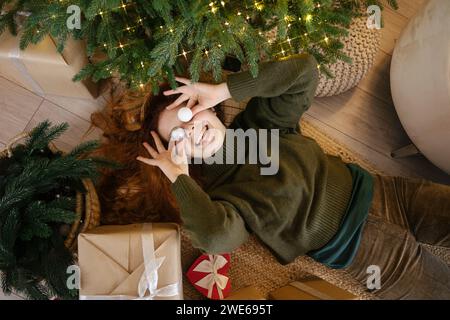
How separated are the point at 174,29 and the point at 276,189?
0.53 m

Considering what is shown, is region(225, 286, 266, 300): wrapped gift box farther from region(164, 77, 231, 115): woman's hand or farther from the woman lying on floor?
region(164, 77, 231, 115): woman's hand

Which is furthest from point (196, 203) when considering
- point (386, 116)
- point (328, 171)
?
point (386, 116)

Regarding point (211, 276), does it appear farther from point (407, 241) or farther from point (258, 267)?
point (407, 241)

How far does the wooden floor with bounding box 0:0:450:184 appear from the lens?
159 centimetres

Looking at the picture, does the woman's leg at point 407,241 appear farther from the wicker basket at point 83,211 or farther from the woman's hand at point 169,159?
the wicker basket at point 83,211

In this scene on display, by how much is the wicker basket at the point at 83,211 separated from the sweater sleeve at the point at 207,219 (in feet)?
1.01

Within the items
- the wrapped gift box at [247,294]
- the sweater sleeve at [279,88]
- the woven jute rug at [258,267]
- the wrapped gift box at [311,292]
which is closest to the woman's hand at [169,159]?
the sweater sleeve at [279,88]

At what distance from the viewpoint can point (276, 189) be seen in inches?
46.4

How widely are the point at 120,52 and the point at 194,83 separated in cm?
23

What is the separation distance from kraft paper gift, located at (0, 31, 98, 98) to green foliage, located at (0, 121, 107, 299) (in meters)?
0.25

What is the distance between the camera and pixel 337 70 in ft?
4.96

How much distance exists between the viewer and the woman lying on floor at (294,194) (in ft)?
3.68

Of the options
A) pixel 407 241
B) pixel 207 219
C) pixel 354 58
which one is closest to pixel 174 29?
pixel 207 219
